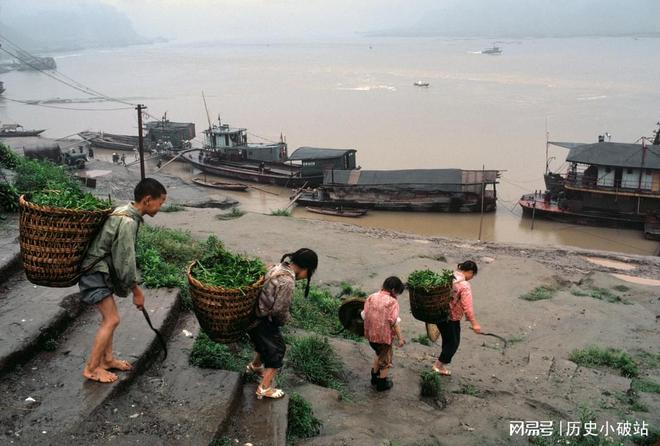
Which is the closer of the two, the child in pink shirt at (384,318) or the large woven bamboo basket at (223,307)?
the large woven bamboo basket at (223,307)

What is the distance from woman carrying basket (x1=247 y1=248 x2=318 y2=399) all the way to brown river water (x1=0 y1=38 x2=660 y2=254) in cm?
1720

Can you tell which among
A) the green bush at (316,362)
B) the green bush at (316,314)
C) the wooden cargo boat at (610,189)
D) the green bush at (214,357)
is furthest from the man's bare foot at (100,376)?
the wooden cargo boat at (610,189)

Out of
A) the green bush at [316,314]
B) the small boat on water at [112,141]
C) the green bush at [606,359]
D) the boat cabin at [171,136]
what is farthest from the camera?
the small boat on water at [112,141]

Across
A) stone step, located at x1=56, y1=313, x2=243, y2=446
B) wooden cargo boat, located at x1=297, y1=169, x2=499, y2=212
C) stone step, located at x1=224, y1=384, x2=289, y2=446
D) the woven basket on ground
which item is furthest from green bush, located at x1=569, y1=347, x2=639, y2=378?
wooden cargo boat, located at x1=297, y1=169, x2=499, y2=212

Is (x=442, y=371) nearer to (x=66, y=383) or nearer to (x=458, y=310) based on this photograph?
(x=458, y=310)

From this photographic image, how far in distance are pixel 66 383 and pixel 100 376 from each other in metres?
0.30

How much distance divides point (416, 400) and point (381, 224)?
16889 mm

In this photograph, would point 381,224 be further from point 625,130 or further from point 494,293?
point 625,130

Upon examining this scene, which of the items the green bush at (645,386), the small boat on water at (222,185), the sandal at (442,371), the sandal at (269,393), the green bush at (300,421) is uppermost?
the small boat on water at (222,185)

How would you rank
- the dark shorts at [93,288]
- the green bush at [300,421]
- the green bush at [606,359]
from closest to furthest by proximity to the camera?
the dark shorts at [93,288] → the green bush at [300,421] → the green bush at [606,359]

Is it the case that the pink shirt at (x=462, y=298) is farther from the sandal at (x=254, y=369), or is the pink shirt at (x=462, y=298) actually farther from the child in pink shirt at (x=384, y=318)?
the sandal at (x=254, y=369)

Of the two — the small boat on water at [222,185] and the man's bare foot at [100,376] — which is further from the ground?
the small boat on water at [222,185]

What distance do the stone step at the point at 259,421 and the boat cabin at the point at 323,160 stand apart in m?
22.1

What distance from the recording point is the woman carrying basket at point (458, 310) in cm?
566
